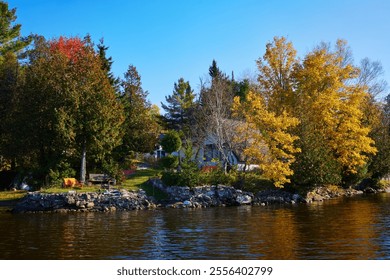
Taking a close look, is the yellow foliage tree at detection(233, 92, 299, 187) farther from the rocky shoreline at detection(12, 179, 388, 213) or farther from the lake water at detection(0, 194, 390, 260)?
the lake water at detection(0, 194, 390, 260)

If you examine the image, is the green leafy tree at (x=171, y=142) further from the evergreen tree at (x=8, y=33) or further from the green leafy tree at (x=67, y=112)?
the evergreen tree at (x=8, y=33)

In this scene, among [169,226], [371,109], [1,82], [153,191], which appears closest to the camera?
[169,226]

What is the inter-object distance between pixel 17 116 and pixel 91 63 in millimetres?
8990

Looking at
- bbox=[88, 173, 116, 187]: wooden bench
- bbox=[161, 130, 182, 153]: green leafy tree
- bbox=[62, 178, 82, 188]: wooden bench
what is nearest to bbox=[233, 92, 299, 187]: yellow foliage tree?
bbox=[161, 130, 182, 153]: green leafy tree

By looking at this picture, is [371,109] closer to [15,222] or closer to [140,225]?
[140,225]

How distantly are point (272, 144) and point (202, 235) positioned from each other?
841 inches

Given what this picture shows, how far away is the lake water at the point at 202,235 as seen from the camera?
16.8 metres

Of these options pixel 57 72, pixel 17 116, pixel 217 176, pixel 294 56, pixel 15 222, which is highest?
pixel 294 56

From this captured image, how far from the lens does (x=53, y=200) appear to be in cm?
3491

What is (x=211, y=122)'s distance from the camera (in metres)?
52.3

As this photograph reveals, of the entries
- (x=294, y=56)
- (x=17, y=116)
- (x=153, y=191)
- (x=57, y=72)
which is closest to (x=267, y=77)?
(x=294, y=56)

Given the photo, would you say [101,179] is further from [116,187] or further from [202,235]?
[202,235]

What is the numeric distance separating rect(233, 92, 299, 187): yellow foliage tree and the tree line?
101mm

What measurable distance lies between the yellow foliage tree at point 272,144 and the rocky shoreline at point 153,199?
2204 mm
